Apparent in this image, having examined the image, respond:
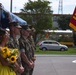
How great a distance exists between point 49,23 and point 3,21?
94.9 ft

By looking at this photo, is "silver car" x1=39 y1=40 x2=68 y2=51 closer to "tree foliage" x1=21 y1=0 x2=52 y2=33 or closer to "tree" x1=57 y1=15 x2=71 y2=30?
"tree foliage" x1=21 y1=0 x2=52 y2=33

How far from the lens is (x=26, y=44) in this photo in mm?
7730

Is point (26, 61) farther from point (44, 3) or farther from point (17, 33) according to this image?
point (44, 3)

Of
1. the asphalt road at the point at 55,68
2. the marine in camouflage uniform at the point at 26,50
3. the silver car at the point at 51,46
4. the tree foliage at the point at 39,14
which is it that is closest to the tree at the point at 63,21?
the silver car at the point at 51,46

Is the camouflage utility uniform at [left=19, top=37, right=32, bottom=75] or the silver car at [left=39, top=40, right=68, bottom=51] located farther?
the silver car at [left=39, top=40, right=68, bottom=51]

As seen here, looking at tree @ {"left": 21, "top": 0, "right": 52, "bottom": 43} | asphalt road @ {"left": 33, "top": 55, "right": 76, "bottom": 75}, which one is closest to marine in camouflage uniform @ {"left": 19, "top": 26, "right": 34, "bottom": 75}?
asphalt road @ {"left": 33, "top": 55, "right": 76, "bottom": 75}

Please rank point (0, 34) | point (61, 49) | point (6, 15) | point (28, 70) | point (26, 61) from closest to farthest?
1. point (0, 34)
2. point (26, 61)
3. point (28, 70)
4. point (6, 15)
5. point (61, 49)

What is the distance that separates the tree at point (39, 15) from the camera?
37.8m

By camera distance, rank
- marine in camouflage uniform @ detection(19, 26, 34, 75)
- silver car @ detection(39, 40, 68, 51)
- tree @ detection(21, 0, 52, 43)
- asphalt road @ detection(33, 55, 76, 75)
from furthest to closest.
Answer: silver car @ detection(39, 40, 68, 51) < tree @ detection(21, 0, 52, 43) < asphalt road @ detection(33, 55, 76, 75) < marine in camouflage uniform @ detection(19, 26, 34, 75)

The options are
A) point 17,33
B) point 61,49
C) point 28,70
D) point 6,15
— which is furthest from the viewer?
point 61,49

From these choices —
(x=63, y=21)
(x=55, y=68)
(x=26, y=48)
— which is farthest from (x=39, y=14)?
(x=63, y=21)

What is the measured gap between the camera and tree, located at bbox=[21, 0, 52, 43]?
124 ft

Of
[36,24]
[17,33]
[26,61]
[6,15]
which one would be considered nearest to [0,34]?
[17,33]

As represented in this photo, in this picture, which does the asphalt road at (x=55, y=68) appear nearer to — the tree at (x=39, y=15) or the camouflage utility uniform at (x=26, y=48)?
the camouflage utility uniform at (x=26, y=48)
